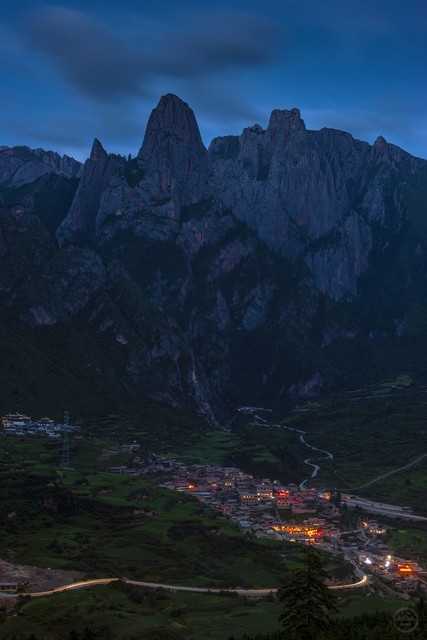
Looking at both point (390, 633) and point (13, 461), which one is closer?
point (390, 633)

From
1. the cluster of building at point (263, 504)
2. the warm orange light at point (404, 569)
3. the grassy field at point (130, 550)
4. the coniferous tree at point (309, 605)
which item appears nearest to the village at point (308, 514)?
the cluster of building at point (263, 504)

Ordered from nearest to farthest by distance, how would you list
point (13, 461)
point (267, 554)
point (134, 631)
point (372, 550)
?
1. point (134, 631)
2. point (267, 554)
3. point (372, 550)
4. point (13, 461)

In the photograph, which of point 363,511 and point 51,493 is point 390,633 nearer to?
point 51,493

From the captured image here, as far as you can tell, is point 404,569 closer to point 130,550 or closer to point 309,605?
point 130,550

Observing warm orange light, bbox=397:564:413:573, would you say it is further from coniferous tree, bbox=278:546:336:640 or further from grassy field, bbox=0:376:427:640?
coniferous tree, bbox=278:546:336:640

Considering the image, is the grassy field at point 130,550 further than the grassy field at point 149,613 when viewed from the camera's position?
Yes

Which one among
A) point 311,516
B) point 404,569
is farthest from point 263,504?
point 404,569

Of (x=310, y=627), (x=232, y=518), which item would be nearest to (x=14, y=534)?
(x=232, y=518)

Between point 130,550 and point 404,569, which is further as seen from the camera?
point 404,569

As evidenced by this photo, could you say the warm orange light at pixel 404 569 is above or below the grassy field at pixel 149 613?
below

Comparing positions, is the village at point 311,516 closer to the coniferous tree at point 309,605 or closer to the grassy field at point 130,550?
the grassy field at point 130,550

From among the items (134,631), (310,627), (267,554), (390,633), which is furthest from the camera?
(267,554)
